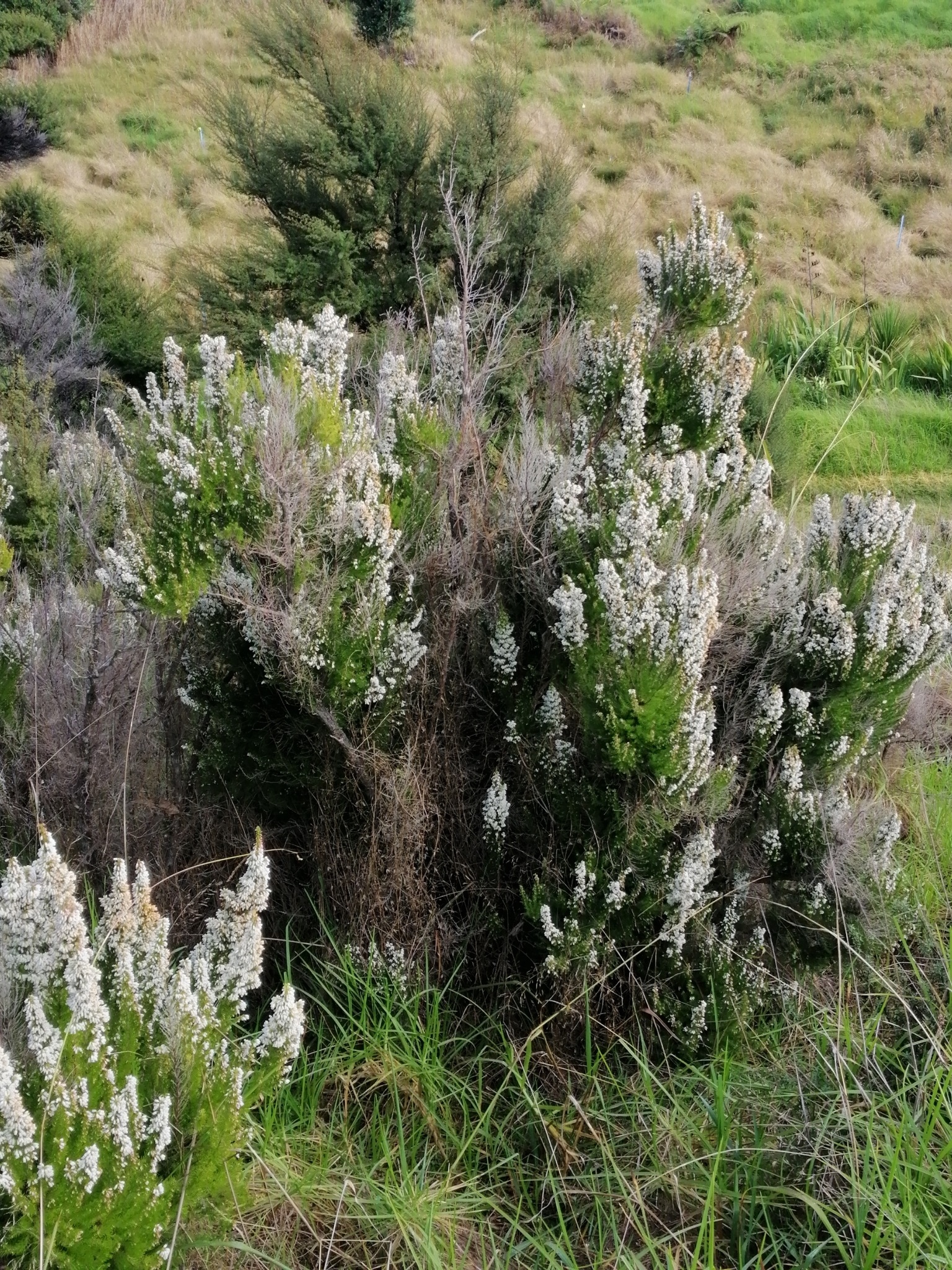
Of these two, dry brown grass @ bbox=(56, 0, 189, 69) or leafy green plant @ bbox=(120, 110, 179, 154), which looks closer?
leafy green plant @ bbox=(120, 110, 179, 154)

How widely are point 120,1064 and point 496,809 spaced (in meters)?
1.16

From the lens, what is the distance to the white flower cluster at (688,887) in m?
2.52

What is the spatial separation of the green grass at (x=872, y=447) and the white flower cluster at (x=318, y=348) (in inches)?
223

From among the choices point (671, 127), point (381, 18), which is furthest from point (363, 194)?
point (381, 18)

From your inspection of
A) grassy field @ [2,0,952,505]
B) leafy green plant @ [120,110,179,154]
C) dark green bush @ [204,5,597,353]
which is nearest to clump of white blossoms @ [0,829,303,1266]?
grassy field @ [2,0,952,505]

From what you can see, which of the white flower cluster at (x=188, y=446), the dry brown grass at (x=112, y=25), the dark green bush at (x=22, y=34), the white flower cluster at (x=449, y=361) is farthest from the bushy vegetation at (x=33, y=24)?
the white flower cluster at (x=188, y=446)

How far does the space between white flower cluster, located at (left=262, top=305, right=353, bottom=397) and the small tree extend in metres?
19.7

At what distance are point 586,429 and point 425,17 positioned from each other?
76.3ft

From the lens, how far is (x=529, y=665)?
9.54ft

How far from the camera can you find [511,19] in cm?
2314

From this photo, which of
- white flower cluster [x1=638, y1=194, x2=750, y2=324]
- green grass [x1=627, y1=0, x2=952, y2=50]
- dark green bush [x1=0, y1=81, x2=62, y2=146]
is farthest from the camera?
green grass [x1=627, y1=0, x2=952, y2=50]

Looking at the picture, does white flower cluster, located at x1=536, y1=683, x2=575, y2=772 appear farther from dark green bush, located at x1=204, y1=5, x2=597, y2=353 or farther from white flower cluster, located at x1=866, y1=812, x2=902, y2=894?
dark green bush, located at x1=204, y1=5, x2=597, y2=353

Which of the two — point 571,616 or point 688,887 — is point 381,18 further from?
point 688,887

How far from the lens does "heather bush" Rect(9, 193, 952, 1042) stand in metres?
2.49
